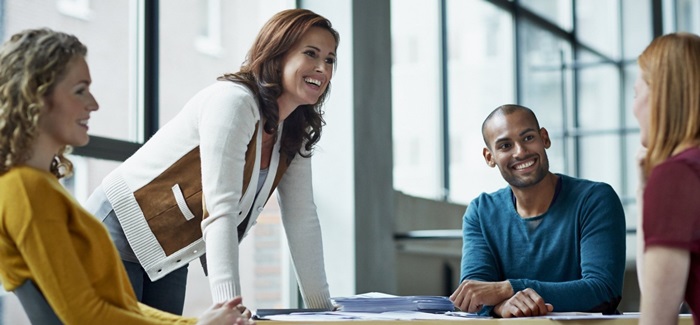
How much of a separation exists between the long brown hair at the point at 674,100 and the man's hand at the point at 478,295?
0.81m

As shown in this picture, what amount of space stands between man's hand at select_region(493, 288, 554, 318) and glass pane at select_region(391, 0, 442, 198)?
3664mm

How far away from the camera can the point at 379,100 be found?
16.5 feet

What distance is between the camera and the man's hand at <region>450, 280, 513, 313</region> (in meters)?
2.10

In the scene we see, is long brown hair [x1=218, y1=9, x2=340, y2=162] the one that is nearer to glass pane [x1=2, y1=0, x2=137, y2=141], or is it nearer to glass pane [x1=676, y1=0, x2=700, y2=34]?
glass pane [x1=2, y1=0, x2=137, y2=141]

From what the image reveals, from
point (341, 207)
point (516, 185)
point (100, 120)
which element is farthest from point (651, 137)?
point (341, 207)

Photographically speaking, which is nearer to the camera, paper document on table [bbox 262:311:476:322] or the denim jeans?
paper document on table [bbox 262:311:476:322]

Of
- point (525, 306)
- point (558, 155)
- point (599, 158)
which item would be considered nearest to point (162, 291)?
point (525, 306)

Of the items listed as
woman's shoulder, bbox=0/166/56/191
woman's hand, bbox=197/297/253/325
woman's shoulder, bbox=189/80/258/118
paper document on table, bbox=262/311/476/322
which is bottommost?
paper document on table, bbox=262/311/476/322

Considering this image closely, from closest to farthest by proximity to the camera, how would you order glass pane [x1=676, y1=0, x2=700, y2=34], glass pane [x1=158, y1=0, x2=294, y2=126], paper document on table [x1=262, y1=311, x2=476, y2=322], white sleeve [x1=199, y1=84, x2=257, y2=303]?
paper document on table [x1=262, y1=311, x2=476, y2=322] < white sleeve [x1=199, y1=84, x2=257, y2=303] < glass pane [x1=158, y1=0, x2=294, y2=126] < glass pane [x1=676, y1=0, x2=700, y2=34]

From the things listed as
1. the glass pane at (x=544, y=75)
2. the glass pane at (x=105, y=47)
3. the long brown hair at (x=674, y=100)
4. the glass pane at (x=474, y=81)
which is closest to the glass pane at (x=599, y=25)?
the glass pane at (x=544, y=75)

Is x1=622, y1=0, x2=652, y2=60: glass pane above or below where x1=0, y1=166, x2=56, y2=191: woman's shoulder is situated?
above

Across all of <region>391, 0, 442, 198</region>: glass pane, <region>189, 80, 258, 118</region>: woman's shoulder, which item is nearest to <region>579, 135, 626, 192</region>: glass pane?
<region>391, 0, 442, 198</region>: glass pane

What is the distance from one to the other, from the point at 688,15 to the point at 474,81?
149 inches

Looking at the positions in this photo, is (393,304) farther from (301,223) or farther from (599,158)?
(599,158)
